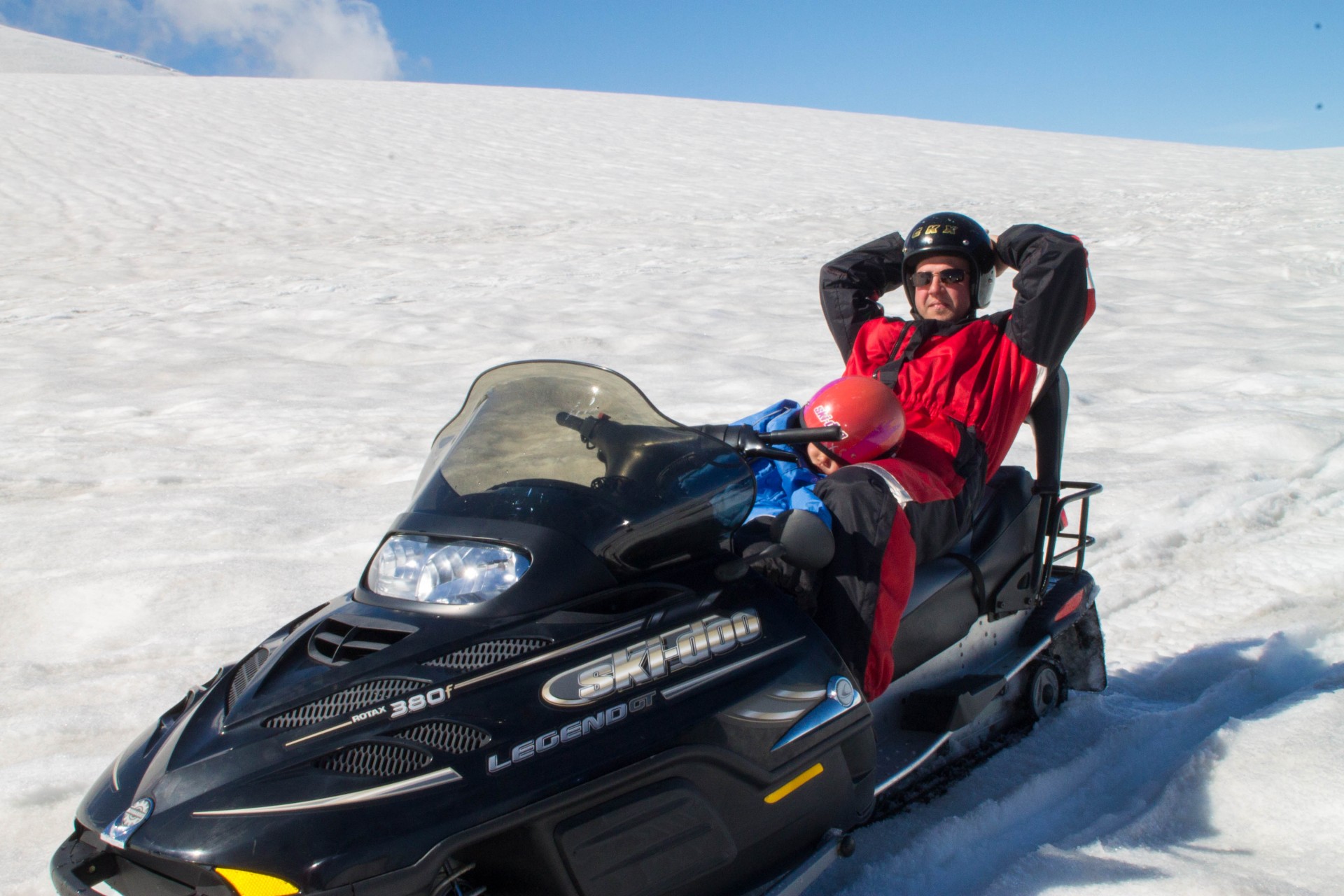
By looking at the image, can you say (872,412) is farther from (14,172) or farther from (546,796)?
(14,172)

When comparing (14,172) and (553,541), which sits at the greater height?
(14,172)

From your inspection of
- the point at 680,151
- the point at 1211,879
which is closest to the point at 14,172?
the point at 680,151

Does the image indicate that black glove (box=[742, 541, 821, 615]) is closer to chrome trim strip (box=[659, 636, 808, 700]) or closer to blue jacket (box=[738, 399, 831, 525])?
chrome trim strip (box=[659, 636, 808, 700])

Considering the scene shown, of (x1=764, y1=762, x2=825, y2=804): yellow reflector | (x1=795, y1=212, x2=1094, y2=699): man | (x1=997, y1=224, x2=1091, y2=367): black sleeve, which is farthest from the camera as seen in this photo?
(x1=997, y1=224, x2=1091, y2=367): black sleeve

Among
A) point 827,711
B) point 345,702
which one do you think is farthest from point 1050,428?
point 345,702

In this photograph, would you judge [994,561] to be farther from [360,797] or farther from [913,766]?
[360,797]

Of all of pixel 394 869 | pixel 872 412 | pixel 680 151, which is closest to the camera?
pixel 394 869

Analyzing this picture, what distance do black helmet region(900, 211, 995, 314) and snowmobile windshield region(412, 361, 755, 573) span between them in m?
1.34

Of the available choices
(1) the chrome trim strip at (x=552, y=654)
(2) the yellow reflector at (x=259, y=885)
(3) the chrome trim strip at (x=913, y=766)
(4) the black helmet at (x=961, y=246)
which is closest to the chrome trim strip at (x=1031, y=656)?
(3) the chrome trim strip at (x=913, y=766)

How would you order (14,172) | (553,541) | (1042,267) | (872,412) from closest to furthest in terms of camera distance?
(553,541) → (872,412) → (1042,267) → (14,172)

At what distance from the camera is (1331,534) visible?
4.15 meters

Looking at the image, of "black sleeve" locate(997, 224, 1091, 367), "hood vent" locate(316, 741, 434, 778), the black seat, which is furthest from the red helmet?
"hood vent" locate(316, 741, 434, 778)

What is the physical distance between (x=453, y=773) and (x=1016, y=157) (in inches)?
905

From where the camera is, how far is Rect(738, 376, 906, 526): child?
2398 mm
